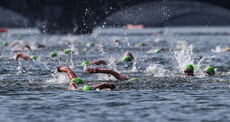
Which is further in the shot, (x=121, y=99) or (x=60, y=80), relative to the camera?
(x=60, y=80)

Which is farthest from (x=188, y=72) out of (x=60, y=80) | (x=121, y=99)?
(x=121, y=99)

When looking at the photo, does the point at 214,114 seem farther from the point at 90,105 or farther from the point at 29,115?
the point at 29,115

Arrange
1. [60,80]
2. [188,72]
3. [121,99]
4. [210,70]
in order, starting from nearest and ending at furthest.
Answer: [121,99] → [60,80] → [188,72] → [210,70]

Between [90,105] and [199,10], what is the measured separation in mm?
164270

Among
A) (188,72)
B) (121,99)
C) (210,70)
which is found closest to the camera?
(121,99)

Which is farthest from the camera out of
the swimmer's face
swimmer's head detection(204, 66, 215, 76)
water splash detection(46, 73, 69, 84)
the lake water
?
swimmer's head detection(204, 66, 215, 76)

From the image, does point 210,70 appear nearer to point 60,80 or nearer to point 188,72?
point 188,72

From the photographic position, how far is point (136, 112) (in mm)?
14219

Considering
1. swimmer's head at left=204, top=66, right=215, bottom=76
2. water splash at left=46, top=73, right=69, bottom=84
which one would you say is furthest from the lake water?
swimmer's head at left=204, top=66, right=215, bottom=76

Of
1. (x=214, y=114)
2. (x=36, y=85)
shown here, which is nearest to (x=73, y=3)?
(x=36, y=85)

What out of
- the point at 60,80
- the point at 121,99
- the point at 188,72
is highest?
the point at 188,72

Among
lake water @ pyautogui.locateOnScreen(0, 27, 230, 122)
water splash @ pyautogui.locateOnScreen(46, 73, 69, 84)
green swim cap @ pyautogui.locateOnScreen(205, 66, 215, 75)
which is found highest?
green swim cap @ pyautogui.locateOnScreen(205, 66, 215, 75)

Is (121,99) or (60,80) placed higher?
(60,80)

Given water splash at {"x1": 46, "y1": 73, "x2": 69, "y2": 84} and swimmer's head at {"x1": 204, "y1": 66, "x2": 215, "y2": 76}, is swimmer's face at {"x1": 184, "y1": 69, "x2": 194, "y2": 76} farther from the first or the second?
water splash at {"x1": 46, "y1": 73, "x2": 69, "y2": 84}
